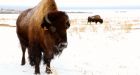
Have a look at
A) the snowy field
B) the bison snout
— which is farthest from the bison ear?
the snowy field

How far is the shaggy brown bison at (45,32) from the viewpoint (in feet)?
25.5

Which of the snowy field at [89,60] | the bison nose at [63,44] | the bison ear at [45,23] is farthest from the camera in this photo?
the snowy field at [89,60]

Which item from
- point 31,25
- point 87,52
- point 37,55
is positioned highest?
point 31,25

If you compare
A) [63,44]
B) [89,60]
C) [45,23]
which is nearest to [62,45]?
[63,44]

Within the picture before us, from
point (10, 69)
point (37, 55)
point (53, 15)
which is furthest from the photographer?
point (10, 69)

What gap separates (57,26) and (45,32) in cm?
52

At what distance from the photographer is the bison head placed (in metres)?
7.64

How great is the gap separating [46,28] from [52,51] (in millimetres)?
511

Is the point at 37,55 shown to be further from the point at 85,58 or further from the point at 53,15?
the point at 85,58

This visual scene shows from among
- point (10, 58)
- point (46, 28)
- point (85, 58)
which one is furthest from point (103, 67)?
point (10, 58)

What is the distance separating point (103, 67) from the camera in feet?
31.5

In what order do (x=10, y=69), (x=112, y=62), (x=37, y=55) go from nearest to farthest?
(x=37, y=55) < (x=10, y=69) < (x=112, y=62)

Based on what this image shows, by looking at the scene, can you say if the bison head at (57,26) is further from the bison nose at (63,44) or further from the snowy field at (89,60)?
the snowy field at (89,60)

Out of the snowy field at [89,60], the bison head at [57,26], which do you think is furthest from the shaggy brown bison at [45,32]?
the snowy field at [89,60]
